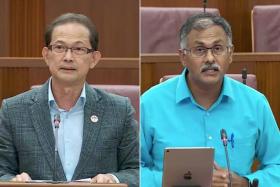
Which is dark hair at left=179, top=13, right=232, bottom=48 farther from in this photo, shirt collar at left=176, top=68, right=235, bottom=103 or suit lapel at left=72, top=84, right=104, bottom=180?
suit lapel at left=72, top=84, right=104, bottom=180

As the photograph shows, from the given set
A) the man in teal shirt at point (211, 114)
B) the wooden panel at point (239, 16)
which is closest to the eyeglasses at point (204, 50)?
the man in teal shirt at point (211, 114)

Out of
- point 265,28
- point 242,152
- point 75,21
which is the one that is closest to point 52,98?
point 75,21

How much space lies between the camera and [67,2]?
1.28 metres

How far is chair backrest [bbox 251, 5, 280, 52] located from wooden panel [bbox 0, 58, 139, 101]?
1.97 feet

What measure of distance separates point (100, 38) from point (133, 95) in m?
0.13

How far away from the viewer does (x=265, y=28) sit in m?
1.81

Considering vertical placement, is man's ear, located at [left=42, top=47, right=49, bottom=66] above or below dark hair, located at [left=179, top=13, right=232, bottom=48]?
below

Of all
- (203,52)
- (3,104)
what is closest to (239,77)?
(203,52)

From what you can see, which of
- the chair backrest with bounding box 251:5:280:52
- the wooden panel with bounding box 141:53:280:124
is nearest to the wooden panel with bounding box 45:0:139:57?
the wooden panel with bounding box 141:53:280:124

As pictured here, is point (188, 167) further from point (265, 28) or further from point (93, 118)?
point (265, 28)

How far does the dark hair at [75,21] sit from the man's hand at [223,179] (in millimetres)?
324

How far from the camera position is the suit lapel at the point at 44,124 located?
1.15m

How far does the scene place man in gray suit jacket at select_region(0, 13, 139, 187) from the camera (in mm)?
1153

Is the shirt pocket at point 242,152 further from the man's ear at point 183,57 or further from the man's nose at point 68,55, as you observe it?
the man's nose at point 68,55
